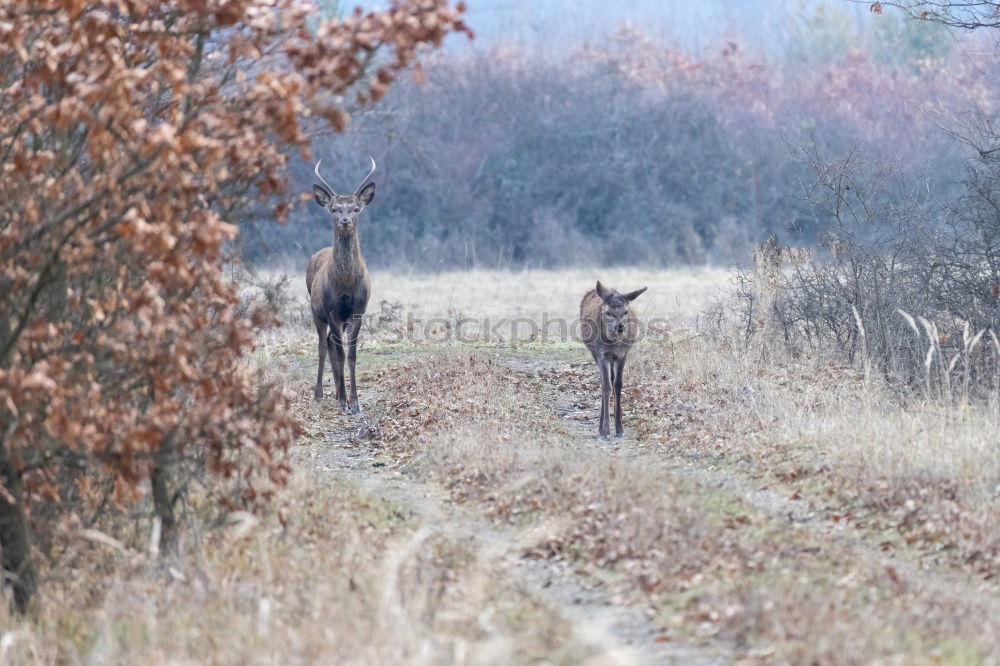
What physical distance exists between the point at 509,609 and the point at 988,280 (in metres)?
8.00

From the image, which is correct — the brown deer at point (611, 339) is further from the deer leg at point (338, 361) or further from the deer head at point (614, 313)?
the deer leg at point (338, 361)

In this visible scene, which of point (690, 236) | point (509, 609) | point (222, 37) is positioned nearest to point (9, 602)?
point (509, 609)

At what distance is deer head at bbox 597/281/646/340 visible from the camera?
13320 millimetres

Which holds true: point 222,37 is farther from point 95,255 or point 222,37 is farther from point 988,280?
point 988,280

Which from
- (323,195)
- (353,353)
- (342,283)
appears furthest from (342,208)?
(353,353)

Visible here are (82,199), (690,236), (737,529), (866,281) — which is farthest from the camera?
(690,236)

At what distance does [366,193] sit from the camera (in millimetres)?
15836

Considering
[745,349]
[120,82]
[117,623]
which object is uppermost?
[120,82]

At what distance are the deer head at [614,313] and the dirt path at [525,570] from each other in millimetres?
2791

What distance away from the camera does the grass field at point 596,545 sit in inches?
263

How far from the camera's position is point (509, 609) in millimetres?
7383

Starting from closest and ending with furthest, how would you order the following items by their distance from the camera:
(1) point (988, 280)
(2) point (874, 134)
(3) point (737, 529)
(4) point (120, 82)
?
(4) point (120, 82) < (3) point (737, 529) < (1) point (988, 280) < (2) point (874, 134)

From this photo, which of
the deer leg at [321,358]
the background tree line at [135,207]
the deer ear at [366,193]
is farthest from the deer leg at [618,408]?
the background tree line at [135,207]

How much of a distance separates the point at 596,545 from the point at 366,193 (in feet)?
26.8
